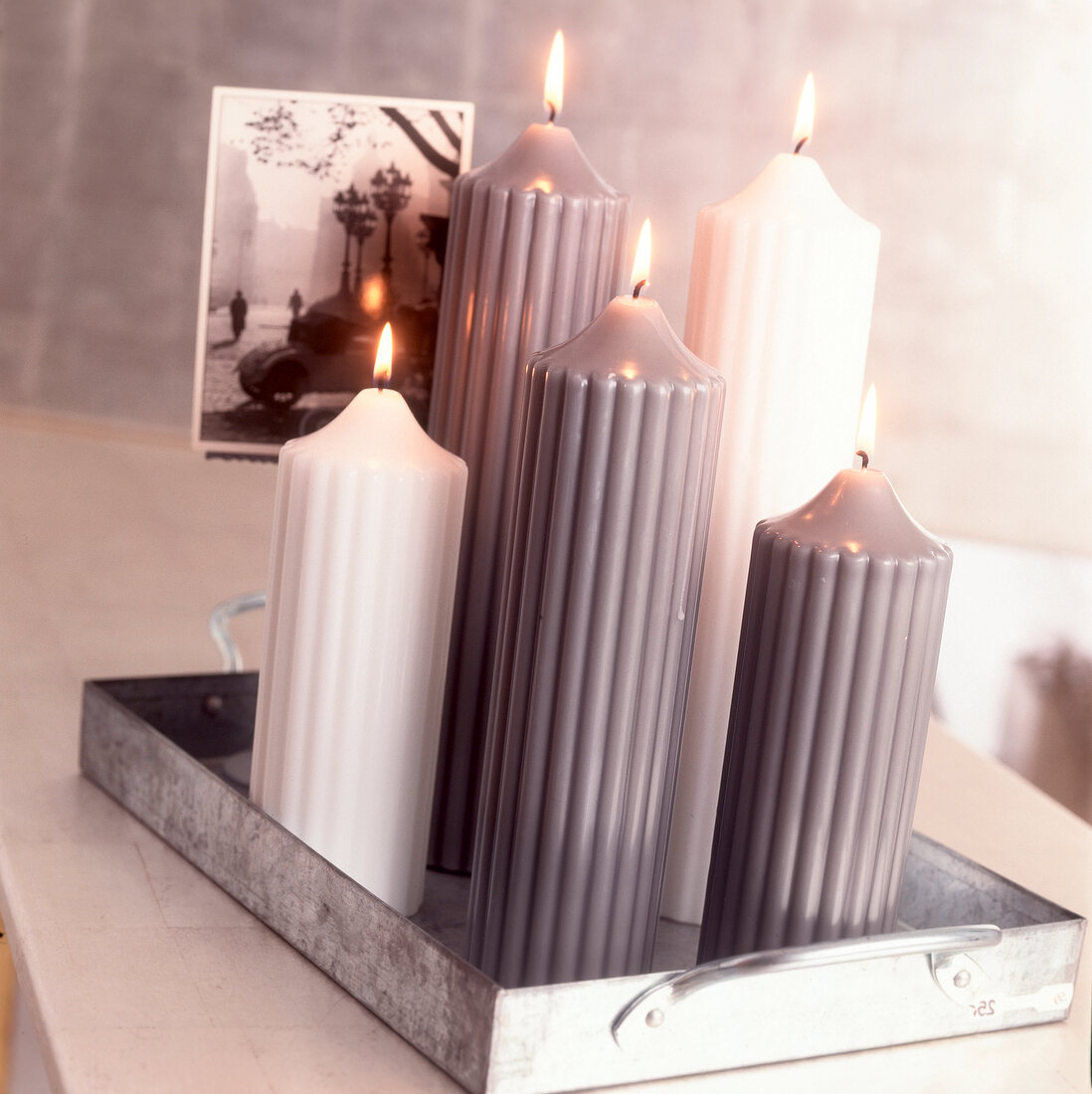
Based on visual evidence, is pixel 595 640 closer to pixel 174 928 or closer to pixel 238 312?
pixel 174 928

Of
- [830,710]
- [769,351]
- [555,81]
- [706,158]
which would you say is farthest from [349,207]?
[706,158]

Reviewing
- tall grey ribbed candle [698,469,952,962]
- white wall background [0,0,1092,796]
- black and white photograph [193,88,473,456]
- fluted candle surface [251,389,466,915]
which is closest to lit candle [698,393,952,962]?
tall grey ribbed candle [698,469,952,962]

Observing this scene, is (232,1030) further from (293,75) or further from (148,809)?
(293,75)

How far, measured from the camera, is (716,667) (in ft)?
1.64

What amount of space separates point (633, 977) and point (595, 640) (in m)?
0.09

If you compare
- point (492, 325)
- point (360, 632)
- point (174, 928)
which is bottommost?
point (174, 928)

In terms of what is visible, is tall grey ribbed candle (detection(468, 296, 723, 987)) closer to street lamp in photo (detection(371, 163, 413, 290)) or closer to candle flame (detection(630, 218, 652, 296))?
candle flame (detection(630, 218, 652, 296))

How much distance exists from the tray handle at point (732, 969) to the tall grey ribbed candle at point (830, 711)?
1.0 inches

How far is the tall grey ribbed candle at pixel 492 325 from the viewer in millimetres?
516

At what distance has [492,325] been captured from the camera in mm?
525

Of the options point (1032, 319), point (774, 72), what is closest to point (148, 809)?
point (774, 72)

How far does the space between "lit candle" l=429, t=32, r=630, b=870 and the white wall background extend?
968 mm

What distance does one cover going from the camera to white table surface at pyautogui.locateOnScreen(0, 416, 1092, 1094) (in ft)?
1.37

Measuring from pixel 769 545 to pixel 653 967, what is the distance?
0.16 metres
